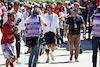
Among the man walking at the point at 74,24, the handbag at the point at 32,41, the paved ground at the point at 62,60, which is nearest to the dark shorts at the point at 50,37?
the man walking at the point at 74,24

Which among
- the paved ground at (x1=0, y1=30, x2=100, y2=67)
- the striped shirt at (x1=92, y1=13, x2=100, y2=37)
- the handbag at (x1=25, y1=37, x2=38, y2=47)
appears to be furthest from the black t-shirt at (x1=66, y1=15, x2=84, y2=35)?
the handbag at (x1=25, y1=37, x2=38, y2=47)

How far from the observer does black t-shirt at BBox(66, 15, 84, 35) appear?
A: 1112 cm

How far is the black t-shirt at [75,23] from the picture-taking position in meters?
11.1

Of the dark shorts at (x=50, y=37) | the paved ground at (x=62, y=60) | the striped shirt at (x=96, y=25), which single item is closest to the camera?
the striped shirt at (x=96, y=25)

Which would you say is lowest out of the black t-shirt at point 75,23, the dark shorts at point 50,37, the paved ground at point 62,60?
the paved ground at point 62,60

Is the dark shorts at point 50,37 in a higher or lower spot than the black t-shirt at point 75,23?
lower

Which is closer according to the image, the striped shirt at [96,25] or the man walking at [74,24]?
the striped shirt at [96,25]

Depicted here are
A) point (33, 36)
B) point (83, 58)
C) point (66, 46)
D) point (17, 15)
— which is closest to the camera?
point (33, 36)

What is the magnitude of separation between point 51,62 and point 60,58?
0.82 meters

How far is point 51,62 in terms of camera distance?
1134cm

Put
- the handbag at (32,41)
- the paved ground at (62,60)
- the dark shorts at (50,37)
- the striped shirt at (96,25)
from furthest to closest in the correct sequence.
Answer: the dark shorts at (50,37) → the paved ground at (62,60) → the handbag at (32,41) → the striped shirt at (96,25)

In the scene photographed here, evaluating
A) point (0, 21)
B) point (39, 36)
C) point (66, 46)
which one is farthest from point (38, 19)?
point (0, 21)

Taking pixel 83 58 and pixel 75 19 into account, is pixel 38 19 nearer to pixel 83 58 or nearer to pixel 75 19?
pixel 75 19

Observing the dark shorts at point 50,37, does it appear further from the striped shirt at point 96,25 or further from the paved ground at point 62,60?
the striped shirt at point 96,25
